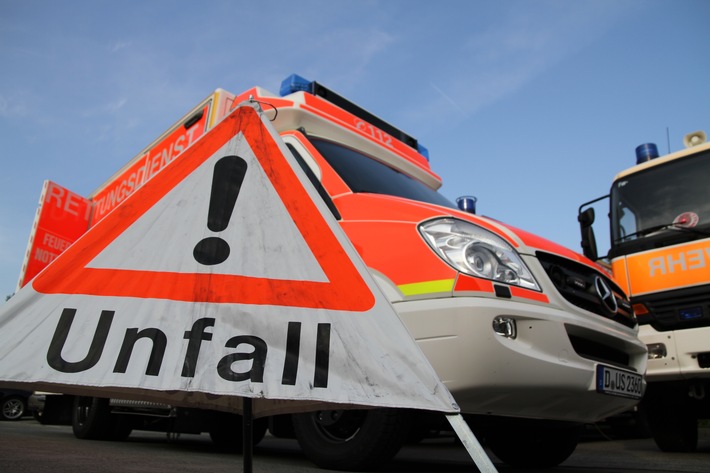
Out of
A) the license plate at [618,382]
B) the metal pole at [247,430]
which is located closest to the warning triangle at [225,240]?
the metal pole at [247,430]

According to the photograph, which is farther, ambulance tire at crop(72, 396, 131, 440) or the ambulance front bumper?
ambulance tire at crop(72, 396, 131, 440)

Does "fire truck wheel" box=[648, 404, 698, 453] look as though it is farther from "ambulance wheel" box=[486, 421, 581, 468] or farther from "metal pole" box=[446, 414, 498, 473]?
"metal pole" box=[446, 414, 498, 473]

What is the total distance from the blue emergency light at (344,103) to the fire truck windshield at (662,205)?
2186 mm

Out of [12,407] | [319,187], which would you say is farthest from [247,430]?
[12,407]

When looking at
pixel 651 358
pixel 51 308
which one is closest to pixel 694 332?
pixel 651 358

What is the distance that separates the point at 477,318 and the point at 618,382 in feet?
4.04

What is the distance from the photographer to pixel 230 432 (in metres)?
6.05

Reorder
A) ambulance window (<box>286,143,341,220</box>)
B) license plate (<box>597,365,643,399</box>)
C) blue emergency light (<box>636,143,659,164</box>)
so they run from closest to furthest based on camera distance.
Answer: license plate (<box>597,365,643,399</box>) → ambulance window (<box>286,143,341,220</box>) → blue emergency light (<box>636,143,659,164</box>)

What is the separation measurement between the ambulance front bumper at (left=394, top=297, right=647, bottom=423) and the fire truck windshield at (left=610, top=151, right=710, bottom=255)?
2790mm

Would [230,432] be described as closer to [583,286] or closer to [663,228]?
[583,286]

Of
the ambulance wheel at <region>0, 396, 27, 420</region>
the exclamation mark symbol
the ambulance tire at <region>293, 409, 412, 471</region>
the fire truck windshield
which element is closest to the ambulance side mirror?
the fire truck windshield

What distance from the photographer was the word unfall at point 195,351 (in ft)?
5.03

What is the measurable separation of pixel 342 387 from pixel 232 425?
4786 mm

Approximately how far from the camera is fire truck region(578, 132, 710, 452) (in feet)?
17.0
